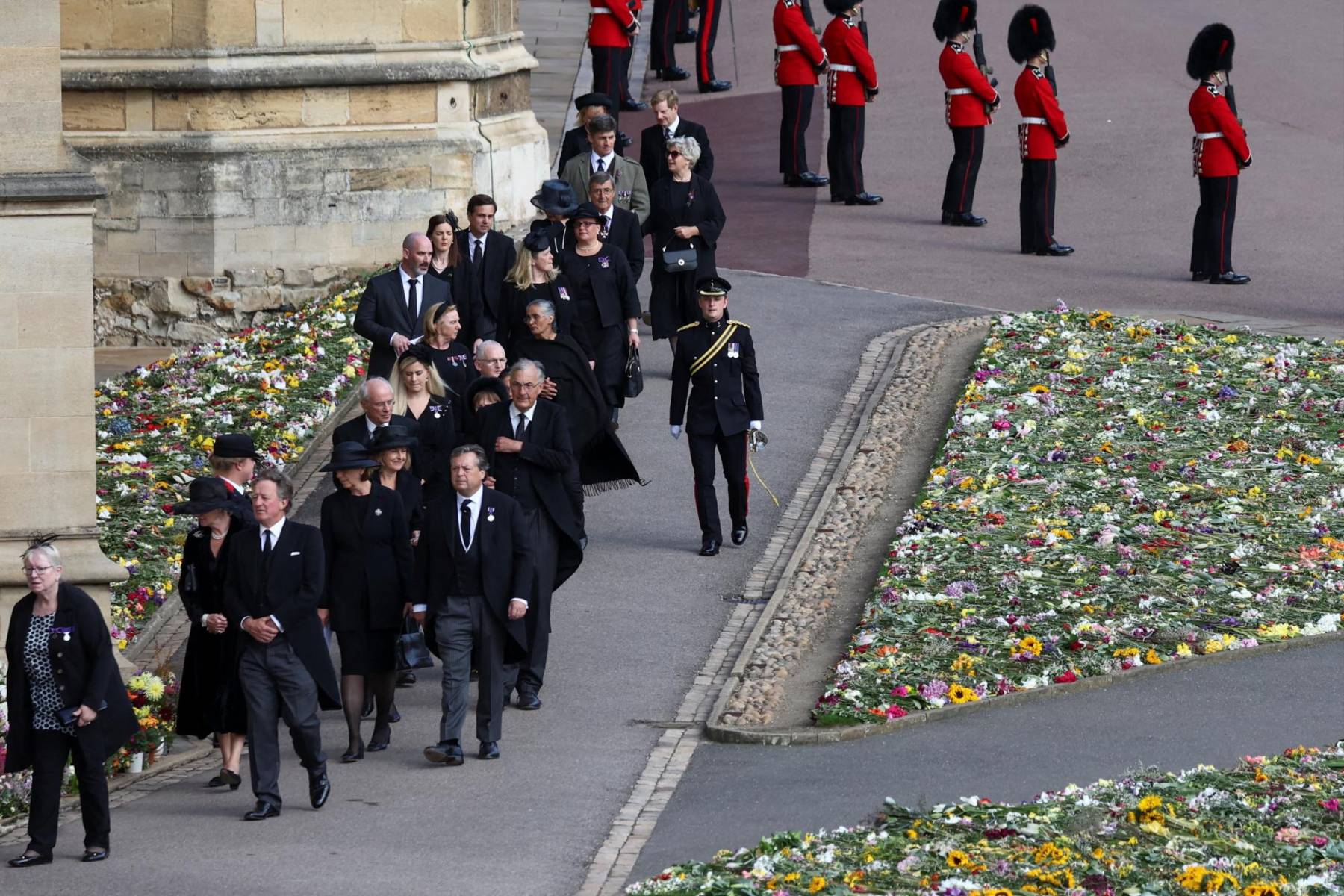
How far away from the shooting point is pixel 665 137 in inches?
672

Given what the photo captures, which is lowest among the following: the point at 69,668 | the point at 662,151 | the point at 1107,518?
the point at 1107,518

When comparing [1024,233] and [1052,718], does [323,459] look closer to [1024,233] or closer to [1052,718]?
[1052,718]

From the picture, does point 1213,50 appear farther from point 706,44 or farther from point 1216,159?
point 706,44

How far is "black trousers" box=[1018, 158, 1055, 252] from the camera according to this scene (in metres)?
21.3

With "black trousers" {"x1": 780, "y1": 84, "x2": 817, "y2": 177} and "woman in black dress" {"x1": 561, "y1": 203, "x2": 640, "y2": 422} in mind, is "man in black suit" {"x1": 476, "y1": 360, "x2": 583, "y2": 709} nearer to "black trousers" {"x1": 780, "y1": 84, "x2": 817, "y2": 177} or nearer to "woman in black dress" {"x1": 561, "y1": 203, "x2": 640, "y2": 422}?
"woman in black dress" {"x1": 561, "y1": 203, "x2": 640, "y2": 422}

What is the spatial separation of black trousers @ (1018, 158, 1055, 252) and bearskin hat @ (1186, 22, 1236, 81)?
158 cm

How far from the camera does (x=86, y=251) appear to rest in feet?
37.1

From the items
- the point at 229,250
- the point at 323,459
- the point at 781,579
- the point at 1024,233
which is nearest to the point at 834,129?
the point at 1024,233

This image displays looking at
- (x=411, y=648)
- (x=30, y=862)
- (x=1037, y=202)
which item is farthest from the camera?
(x=1037, y=202)

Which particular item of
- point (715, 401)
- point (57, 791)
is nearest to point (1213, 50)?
point (715, 401)

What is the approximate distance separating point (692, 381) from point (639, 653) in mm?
2167

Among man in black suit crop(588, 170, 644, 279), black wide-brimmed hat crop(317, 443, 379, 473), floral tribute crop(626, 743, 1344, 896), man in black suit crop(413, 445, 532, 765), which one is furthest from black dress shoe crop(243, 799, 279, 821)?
man in black suit crop(588, 170, 644, 279)

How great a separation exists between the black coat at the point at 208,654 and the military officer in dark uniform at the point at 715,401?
3.75 m

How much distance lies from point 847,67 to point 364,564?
1369 centimetres
